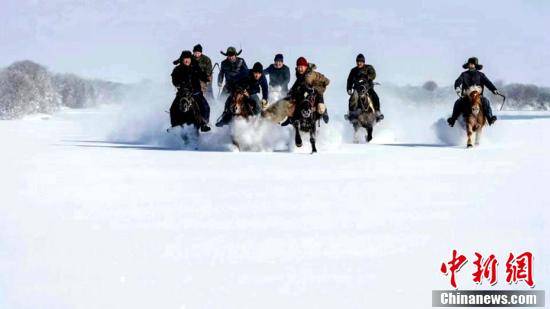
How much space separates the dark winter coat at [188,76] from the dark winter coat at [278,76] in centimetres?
190

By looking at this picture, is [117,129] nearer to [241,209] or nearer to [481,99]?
[481,99]

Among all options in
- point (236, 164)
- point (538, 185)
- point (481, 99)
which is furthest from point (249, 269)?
point (481, 99)

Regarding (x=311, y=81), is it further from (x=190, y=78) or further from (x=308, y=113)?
(x=190, y=78)

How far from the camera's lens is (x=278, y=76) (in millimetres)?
22359

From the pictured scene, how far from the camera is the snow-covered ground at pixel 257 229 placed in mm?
6195

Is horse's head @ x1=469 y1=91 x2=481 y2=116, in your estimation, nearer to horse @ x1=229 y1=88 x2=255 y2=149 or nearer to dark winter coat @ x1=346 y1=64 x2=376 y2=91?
dark winter coat @ x1=346 y1=64 x2=376 y2=91

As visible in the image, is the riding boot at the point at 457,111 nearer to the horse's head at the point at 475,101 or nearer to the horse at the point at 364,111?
the horse's head at the point at 475,101

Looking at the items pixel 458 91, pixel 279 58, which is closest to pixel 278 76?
pixel 279 58

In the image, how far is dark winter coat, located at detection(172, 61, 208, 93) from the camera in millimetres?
20969

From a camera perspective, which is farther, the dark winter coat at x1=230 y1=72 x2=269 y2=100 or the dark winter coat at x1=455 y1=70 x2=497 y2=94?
the dark winter coat at x1=455 y1=70 x2=497 y2=94

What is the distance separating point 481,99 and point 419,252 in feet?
50.0

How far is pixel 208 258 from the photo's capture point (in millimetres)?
7238

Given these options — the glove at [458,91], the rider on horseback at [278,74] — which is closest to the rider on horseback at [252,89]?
the rider on horseback at [278,74]

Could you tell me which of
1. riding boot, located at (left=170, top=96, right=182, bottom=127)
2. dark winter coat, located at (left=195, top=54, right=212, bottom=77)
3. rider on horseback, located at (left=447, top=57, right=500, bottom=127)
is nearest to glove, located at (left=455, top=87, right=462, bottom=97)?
rider on horseback, located at (left=447, top=57, right=500, bottom=127)
